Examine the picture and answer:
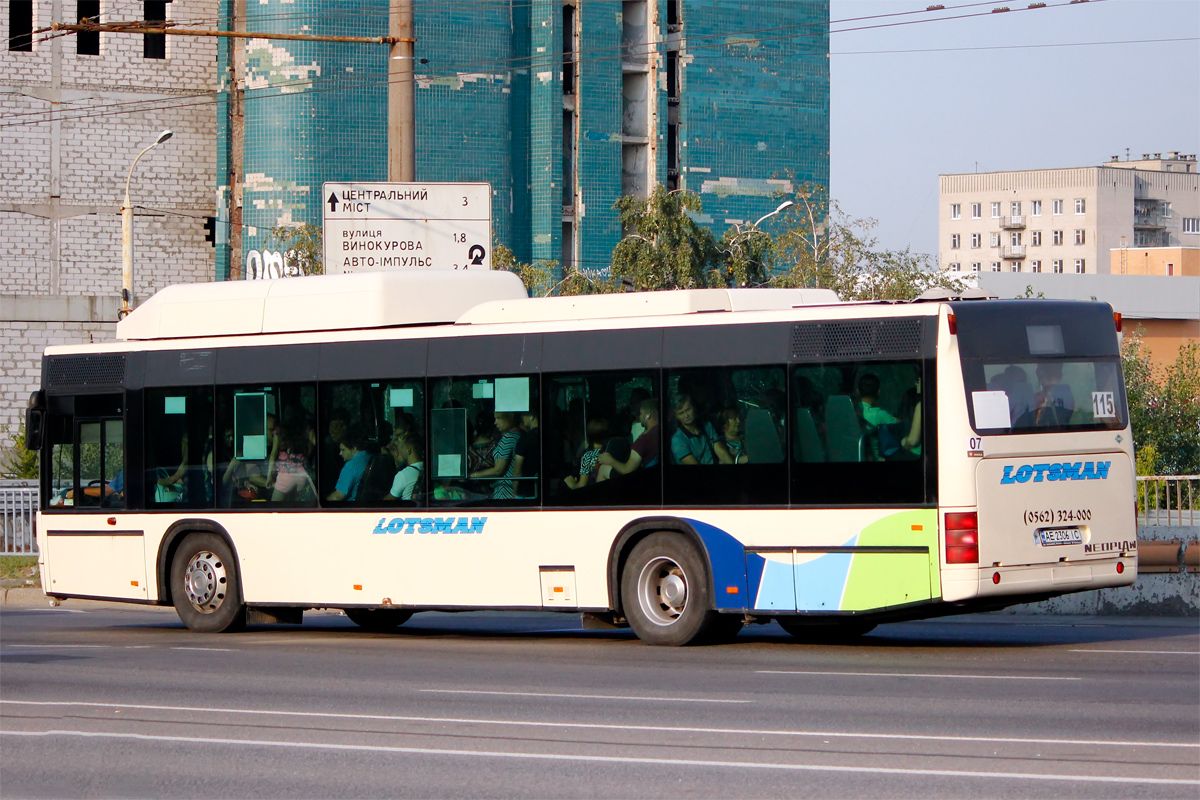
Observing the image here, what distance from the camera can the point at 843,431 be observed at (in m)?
12.9

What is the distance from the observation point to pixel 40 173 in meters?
47.0

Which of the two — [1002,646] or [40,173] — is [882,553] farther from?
[40,173]

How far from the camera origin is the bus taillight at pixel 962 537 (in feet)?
40.2

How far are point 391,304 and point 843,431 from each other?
15.4ft

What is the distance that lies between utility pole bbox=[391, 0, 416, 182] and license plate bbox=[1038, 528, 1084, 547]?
1056 cm

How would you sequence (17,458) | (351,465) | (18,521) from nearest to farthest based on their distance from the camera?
(351,465) → (18,521) → (17,458)

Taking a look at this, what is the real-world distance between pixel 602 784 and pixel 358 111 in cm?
4028

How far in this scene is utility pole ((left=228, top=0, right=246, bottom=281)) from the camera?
47719mm

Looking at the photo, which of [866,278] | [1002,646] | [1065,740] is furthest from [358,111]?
[1065,740]

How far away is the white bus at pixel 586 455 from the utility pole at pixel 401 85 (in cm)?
509

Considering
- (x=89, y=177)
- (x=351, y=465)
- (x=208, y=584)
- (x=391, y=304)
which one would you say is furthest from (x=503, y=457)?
(x=89, y=177)

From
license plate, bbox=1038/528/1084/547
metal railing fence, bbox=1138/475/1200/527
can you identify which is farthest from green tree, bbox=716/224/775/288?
license plate, bbox=1038/528/1084/547

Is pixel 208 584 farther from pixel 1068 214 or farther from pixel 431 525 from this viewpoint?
pixel 1068 214

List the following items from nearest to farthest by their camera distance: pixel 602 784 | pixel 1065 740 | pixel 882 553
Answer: pixel 602 784 → pixel 1065 740 → pixel 882 553
